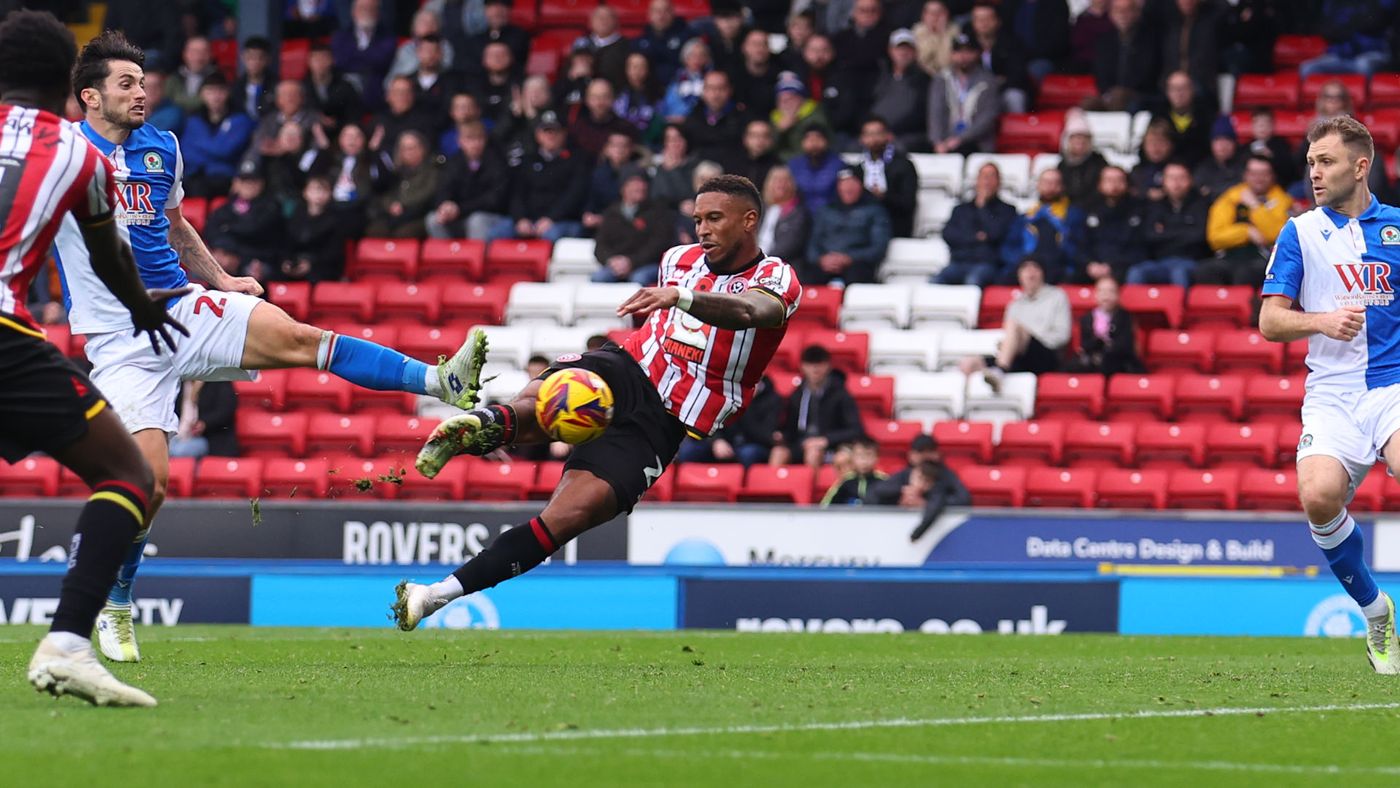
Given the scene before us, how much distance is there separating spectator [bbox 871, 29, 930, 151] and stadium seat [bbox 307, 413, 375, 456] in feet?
20.5

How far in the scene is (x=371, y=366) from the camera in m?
9.12

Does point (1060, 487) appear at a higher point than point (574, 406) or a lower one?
lower

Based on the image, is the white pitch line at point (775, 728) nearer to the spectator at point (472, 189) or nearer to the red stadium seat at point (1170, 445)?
the red stadium seat at point (1170, 445)

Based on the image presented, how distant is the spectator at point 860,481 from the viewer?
56.0 feet

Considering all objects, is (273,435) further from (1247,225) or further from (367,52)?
(1247,225)

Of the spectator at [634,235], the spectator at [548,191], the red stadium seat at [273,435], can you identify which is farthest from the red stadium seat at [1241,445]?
the red stadium seat at [273,435]

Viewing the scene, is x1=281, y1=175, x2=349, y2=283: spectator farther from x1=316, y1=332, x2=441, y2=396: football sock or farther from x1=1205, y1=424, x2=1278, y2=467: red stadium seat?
x1=316, y1=332, x2=441, y2=396: football sock

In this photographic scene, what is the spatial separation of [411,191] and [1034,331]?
7.19 m

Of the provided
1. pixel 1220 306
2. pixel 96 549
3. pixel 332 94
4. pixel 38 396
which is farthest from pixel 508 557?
pixel 332 94

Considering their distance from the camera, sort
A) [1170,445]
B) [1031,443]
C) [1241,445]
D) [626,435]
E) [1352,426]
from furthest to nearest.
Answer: [1031,443] < [1170,445] < [1241,445] < [626,435] < [1352,426]

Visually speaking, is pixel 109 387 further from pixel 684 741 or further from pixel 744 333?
pixel 684 741

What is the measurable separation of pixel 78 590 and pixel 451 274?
15240 millimetres

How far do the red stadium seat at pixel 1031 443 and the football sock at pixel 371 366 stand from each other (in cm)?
988

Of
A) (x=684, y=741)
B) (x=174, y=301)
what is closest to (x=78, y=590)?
(x=684, y=741)
